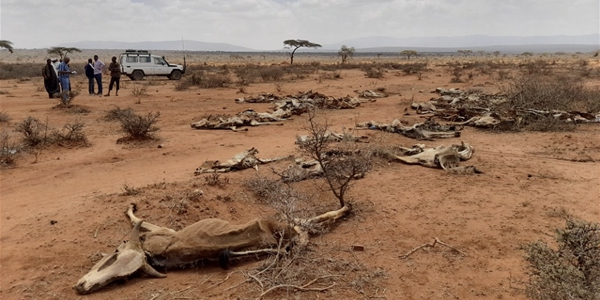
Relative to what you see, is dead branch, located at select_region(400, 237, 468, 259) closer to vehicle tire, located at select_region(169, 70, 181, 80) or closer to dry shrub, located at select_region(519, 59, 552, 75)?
vehicle tire, located at select_region(169, 70, 181, 80)

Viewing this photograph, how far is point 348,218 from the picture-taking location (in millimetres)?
4973

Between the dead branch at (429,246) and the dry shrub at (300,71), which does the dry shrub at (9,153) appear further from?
the dry shrub at (300,71)

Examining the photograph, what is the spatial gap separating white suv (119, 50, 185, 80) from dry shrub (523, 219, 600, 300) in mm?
22944

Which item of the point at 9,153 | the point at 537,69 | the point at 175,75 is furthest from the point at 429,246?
the point at 537,69

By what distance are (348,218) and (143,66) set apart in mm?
20957

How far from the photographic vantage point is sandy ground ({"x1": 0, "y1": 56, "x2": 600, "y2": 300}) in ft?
11.8

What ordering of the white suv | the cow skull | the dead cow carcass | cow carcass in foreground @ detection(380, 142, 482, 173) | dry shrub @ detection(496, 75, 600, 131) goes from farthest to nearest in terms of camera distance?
the white suv → dry shrub @ detection(496, 75, 600, 131) → cow carcass in foreground @ detection(380, 142, 482, 173) → the dead cow carcass → the cow skull

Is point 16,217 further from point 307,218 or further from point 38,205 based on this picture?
point 307,218

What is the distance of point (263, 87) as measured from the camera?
20.4m

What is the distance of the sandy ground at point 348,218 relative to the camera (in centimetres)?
361

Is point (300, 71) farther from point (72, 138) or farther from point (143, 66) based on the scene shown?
point (72, 138)

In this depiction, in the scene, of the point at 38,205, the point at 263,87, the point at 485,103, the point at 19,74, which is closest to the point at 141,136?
the point at 38,205

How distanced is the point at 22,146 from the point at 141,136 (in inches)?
82.8

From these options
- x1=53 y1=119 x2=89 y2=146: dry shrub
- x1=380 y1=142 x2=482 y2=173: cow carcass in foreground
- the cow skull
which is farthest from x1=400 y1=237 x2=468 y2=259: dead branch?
x1=53 y1=119 x2=89 y2=146: dry shrub
